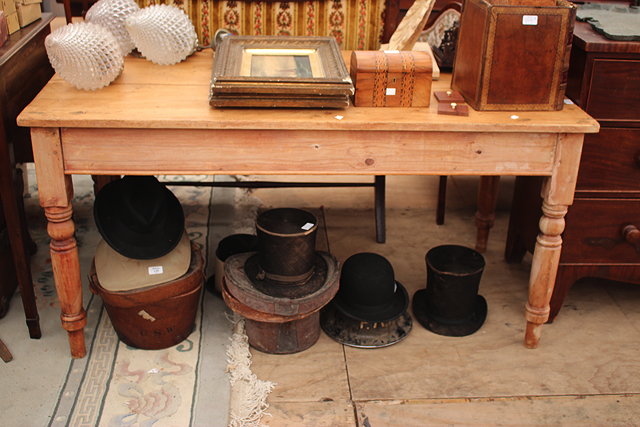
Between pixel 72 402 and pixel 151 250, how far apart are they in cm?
47

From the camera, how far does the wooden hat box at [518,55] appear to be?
188cm

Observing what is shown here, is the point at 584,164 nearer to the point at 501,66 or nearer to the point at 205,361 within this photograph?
the point at 501,66

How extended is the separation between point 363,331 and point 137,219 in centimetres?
79

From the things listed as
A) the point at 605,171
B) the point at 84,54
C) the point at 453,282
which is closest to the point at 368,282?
the point at 453,282

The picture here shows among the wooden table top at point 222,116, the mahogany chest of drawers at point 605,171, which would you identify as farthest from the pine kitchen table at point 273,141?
the mahogany chest of drawers at point 605,171

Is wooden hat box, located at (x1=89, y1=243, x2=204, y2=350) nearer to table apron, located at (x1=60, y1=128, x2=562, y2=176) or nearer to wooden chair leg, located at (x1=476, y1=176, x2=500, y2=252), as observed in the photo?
table apron, located at (x1=60, y1=128, x2=562, y2=176)

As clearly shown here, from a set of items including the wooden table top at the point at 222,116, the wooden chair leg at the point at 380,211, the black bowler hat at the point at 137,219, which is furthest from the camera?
the wooden chair leg at the point at 380,211

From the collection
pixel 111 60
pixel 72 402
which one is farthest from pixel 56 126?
pixel 72 402

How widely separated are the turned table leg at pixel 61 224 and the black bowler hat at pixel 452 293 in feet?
3.57

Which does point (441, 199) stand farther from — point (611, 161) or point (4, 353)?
point (4, 353)

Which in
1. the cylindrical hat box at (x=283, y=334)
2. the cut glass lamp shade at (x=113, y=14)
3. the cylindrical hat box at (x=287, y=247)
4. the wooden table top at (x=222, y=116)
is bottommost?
the cylindrical hat box at (x=283, y=334)

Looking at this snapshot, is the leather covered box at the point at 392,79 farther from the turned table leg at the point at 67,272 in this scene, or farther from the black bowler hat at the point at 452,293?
the turned table leg at the point at 67,272

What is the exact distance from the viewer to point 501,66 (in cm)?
193

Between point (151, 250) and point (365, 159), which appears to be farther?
point (151, 250)
